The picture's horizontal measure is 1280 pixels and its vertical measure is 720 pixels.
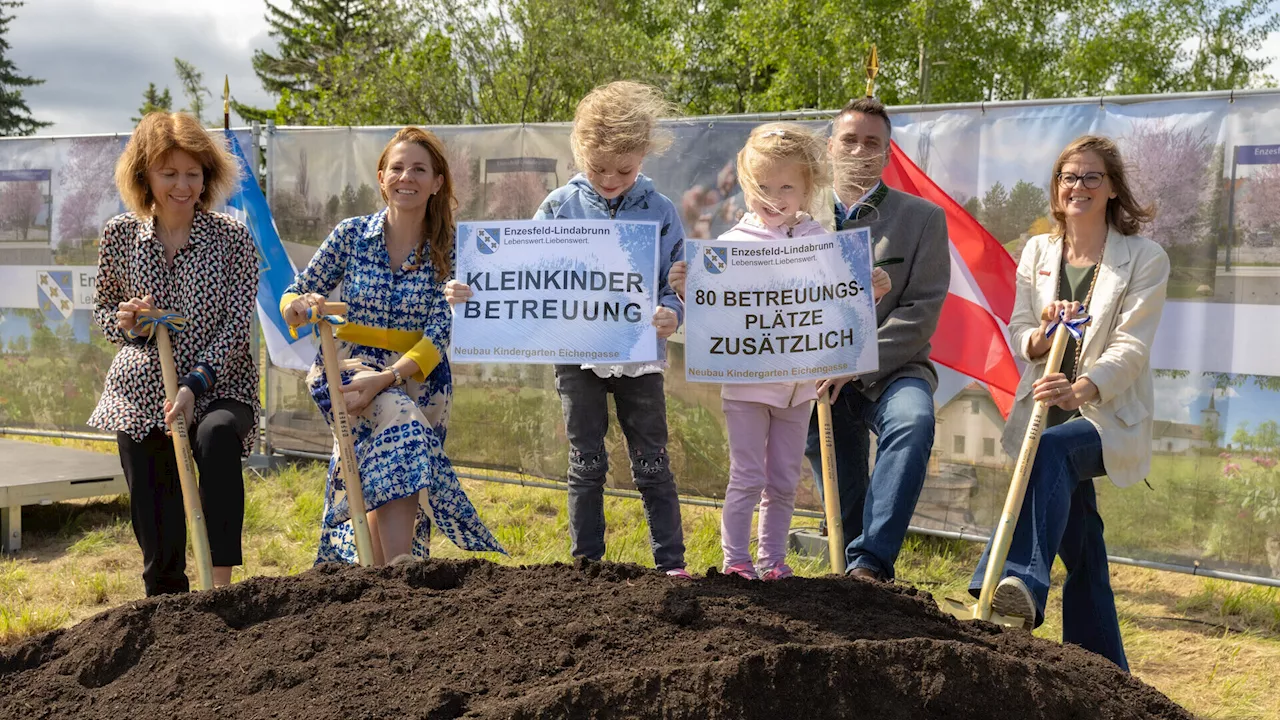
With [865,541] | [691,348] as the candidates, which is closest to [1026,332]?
[865,541]

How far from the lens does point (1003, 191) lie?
554cm

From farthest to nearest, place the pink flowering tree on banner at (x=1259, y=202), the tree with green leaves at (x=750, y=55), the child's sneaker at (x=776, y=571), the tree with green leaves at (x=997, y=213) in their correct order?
the tree with green leaves at (x=750, y=55) → the tree with green leaves at (x=997, y=213) → the pink flowering tree on banner at (x=1259, y=202) → the child's sneaker at (x=776, y=571)

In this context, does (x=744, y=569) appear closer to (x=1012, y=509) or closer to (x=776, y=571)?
(x=776, y=571)

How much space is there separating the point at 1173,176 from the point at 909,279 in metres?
1.91

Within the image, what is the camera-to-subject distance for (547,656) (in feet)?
8.73

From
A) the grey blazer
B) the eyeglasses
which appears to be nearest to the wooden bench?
the grey blazer

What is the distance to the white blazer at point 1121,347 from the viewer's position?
12.1 ft

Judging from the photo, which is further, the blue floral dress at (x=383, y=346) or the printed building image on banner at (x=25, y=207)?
the printed building image on banner at (x=25, y=207)

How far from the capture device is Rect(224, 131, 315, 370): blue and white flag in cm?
720

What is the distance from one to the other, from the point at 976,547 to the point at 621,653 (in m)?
3.99

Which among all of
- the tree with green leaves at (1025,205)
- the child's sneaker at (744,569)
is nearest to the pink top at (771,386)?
the child's sneaker at (744,569)

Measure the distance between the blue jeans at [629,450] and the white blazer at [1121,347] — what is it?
1.27 m

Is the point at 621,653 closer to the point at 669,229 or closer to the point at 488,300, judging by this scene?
the point at 488,300

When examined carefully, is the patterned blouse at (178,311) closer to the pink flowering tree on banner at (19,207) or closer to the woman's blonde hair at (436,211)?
the woman's blonde hair at (436,211)
